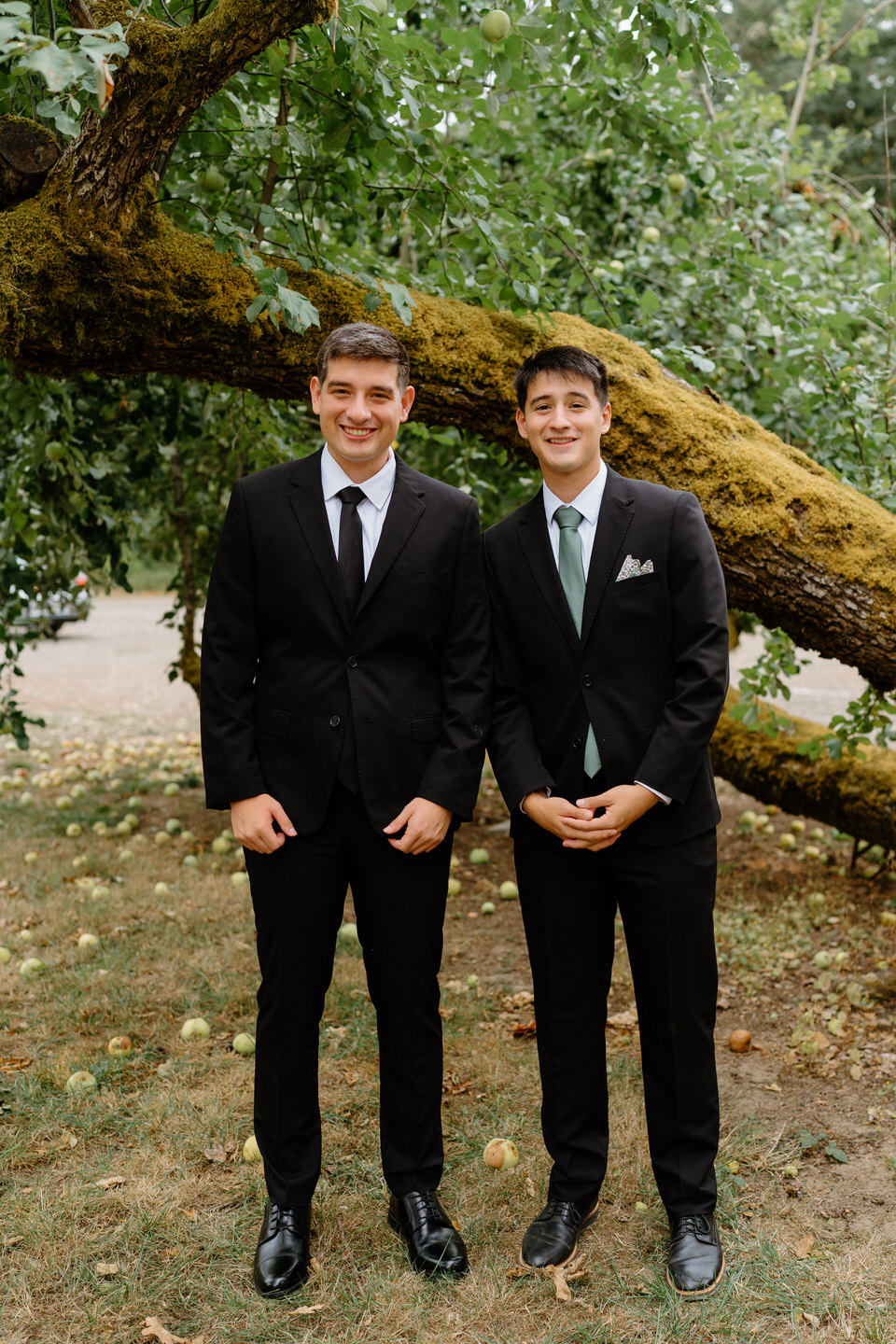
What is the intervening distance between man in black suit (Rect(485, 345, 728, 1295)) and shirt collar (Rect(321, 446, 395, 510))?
0.33m

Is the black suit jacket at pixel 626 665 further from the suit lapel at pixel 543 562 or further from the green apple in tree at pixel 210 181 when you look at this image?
the green apple in tree at pixel 210 181

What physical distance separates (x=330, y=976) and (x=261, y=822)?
42 centimetres

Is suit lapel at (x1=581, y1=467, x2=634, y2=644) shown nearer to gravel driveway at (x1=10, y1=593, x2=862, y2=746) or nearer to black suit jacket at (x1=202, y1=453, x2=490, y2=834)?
black suit jacket at (x1=202, y1=453, x2=490, y2=834)

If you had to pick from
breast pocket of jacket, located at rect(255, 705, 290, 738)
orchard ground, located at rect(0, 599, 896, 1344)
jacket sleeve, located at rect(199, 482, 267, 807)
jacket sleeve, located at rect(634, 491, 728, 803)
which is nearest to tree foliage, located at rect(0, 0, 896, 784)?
jacket sleeve, located at rect(199, 482, 267, 807)

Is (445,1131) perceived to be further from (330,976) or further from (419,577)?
(419,577)

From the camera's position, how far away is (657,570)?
7.79 feet

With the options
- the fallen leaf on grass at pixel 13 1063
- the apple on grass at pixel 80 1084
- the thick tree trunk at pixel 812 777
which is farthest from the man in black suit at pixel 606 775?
the thick tree trunk at pixel 812 777

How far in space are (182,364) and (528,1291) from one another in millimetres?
2614

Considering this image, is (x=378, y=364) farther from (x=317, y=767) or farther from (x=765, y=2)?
(x=765, y=2)

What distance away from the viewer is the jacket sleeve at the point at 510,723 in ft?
7.78

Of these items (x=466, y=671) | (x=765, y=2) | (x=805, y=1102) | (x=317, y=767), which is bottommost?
(x=805, y=1102)

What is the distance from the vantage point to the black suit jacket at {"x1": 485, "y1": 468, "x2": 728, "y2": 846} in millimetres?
2303

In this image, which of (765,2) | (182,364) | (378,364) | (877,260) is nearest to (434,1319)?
(378,364)

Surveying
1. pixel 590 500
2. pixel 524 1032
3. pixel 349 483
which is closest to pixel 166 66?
pixel 349 483
